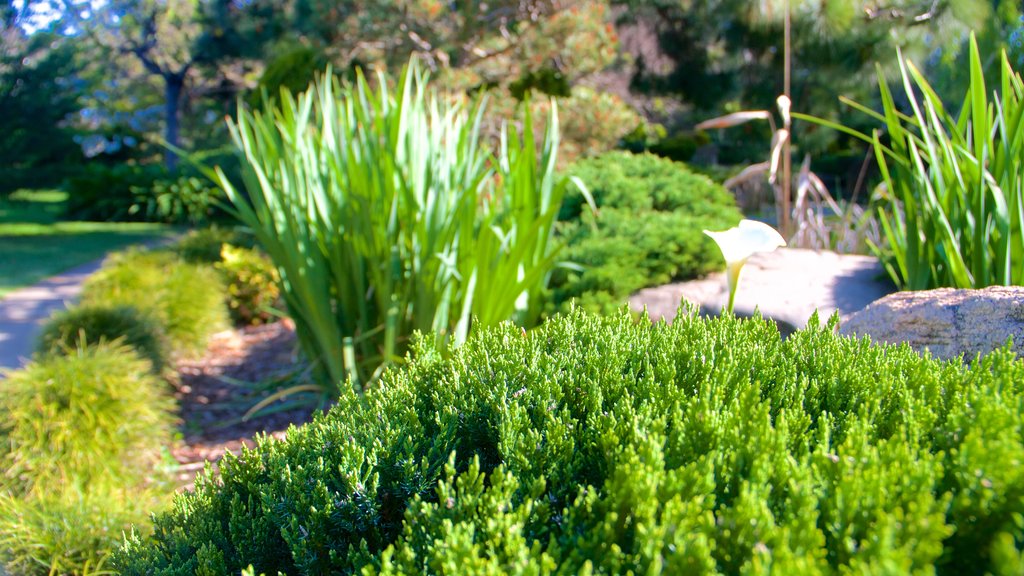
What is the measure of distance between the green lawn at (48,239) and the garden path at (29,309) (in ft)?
0.85

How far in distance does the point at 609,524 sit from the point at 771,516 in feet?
0.88

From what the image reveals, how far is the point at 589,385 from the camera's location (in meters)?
1.77

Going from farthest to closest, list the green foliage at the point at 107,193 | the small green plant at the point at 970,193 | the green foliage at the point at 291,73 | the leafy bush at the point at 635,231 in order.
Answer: the green foliage at the point at 107,193 → the green foliage at the point at 291,73 → the leafy bush at the point at 635,231 → the small green plant at the point at 970,193

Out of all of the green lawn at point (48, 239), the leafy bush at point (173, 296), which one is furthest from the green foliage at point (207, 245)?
the green lawn at point (48, 239)

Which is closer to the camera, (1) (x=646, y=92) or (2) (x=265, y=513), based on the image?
(2) (x=265, y=513)

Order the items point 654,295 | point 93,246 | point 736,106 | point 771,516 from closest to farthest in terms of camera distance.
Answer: point 771,516
point 654,295
point 93,246
point 736,106

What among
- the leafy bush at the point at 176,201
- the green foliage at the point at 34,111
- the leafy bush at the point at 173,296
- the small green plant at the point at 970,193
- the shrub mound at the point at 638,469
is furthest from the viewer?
the leafy bush at the point at 176,201

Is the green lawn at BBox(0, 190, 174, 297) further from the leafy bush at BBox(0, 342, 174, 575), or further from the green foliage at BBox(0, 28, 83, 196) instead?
the leafy bush at BBox(0, 342, 174, 575)

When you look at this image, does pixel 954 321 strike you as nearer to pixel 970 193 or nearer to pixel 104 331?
pixel 970 193

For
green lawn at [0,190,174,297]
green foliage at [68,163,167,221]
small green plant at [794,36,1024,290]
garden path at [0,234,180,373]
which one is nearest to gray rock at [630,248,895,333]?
small green plant at [794,36,1024,290]

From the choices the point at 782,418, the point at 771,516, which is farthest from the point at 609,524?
the point at 782,418

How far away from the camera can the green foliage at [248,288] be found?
7.79 meters

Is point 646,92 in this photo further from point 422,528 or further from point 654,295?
point 422,528

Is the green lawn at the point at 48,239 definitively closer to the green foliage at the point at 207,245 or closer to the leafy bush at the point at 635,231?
the green foliage at the point at 207,245
